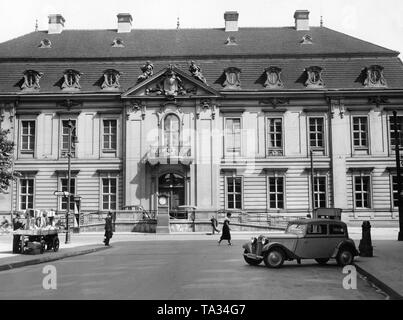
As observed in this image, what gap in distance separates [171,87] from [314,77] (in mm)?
11296

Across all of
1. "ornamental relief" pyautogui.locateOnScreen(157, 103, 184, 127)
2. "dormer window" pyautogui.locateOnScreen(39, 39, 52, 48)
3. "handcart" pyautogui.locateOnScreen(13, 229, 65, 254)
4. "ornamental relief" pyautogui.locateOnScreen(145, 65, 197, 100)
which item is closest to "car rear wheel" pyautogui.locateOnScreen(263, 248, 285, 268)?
"handcart" pyautogui.locateOnScreen(13, 229, 65, 254)

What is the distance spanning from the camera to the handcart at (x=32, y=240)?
19.6 metres

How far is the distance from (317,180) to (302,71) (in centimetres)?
875

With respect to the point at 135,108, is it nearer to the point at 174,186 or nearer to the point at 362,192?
the point at 174,186

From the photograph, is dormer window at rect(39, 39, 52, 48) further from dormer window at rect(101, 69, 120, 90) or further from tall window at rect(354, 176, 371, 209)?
tall window at rect(354, 176, 371, 209)

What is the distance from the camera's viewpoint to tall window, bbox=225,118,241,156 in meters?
41.8

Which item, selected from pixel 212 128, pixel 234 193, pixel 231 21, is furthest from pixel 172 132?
pixel 231 21

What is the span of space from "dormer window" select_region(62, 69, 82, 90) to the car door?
3020cm

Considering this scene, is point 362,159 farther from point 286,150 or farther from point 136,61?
point 136,61

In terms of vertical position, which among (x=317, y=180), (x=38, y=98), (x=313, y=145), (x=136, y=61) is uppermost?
(x=136, y=61)

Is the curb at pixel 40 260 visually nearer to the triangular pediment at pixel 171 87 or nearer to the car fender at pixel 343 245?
the car fender at pixel 343 245
